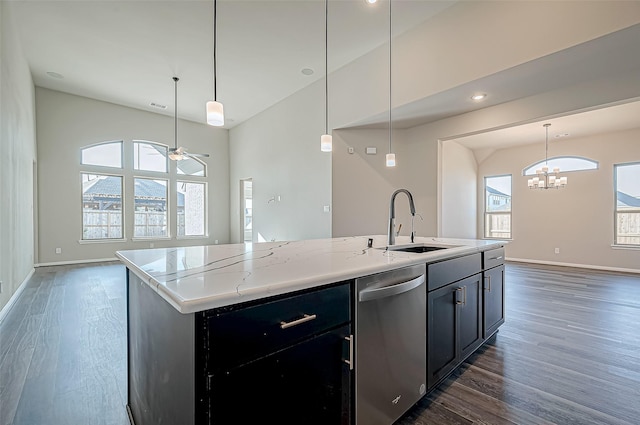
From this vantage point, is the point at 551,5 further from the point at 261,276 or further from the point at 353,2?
the point at 261,276

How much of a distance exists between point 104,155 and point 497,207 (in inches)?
387

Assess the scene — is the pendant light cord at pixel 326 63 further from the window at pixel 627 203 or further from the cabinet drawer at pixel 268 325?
the window at pixel 627 203

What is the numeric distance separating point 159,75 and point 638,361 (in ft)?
23.9

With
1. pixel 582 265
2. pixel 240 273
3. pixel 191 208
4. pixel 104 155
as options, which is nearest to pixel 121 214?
pixel 104 155

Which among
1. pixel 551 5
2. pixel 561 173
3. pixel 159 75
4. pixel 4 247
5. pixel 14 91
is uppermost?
pixel 159 75

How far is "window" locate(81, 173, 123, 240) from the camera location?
6867 mm

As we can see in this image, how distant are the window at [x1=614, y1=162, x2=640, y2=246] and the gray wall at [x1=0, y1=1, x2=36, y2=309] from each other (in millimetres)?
9905

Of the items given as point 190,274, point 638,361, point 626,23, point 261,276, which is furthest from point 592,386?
point 626,23

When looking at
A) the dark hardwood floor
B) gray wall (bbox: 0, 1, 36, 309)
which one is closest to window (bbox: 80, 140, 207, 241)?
gray wall (bbox: 0, 1, 36, 309)

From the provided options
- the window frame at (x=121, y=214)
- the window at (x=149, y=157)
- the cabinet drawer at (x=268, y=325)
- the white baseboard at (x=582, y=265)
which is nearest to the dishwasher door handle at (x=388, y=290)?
the cabinet drawer at (x=268, y=325)

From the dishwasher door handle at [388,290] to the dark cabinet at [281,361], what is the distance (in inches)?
3.7

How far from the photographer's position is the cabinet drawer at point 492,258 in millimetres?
2271

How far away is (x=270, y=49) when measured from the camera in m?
4.67

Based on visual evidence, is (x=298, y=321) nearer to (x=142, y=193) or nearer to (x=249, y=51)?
(x=249, y=51)
